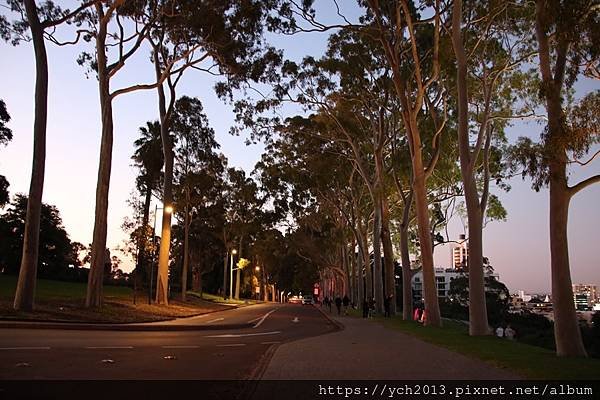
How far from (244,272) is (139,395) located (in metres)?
76.1

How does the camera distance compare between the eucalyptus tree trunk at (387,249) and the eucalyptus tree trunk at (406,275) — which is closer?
the eucalyptus tree trunk at (406,275)

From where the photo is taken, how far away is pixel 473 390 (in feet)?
26.2

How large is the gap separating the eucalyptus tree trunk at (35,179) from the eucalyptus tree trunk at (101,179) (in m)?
3.24

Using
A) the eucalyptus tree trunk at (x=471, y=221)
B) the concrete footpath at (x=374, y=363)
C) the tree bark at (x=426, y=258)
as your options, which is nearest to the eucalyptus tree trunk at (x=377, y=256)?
the tree bark at (x=426, y=258)

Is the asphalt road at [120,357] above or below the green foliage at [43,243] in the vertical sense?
below

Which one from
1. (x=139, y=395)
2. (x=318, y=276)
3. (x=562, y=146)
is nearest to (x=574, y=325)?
(x=562, y=146)

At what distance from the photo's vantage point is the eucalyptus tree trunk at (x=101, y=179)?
24.2m

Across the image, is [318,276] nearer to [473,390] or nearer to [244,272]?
[244,272]

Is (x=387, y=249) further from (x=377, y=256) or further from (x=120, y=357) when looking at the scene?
(x=120, y=357)

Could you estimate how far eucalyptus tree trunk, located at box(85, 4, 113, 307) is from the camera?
24.2 metres

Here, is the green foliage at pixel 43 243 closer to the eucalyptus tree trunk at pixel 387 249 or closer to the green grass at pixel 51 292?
the green grass at pixel 51 292

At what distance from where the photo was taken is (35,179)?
2081 cm

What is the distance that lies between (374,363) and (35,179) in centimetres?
1555

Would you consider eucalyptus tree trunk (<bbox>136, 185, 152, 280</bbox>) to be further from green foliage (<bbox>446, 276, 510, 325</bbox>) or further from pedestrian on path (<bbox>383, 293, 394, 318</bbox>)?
green foliage (<bbox>446, 276, 510, 325</bbox>)
